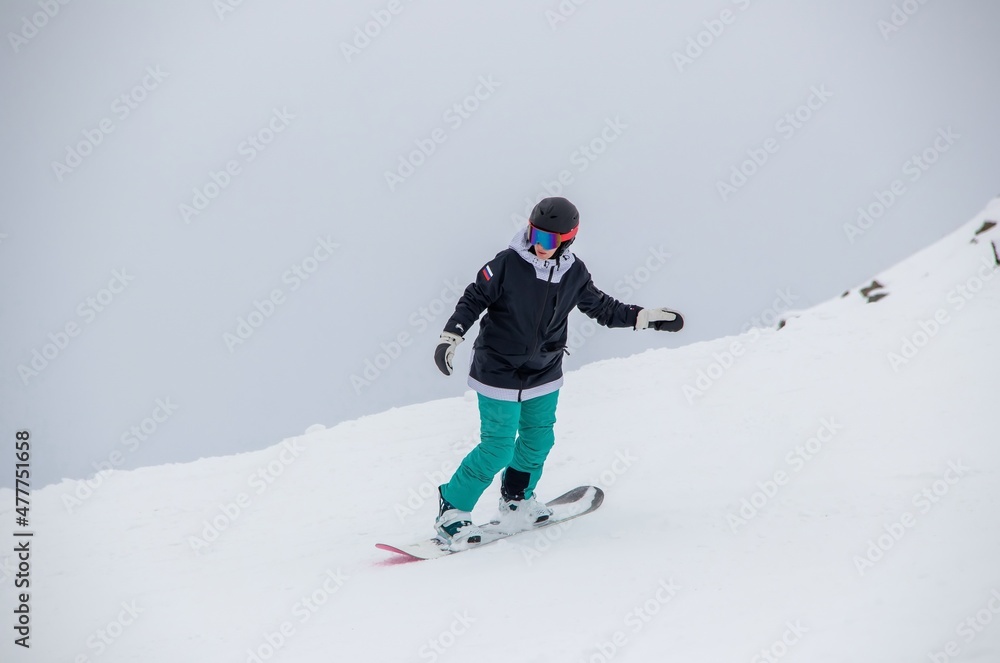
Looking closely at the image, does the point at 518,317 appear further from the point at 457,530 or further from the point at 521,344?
the point at 457,530

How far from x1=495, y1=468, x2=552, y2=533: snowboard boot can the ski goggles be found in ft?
4.39

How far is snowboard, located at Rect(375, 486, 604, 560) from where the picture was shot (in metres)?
4.07

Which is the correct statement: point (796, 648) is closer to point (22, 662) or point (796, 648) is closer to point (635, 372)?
A: point (22, 662)

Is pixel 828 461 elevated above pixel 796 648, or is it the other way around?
pixel 828 461

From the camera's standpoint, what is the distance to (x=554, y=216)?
3.83 m

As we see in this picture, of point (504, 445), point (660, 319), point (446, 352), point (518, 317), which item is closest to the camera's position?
point (446, 352)

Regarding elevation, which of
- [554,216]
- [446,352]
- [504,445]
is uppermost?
[554,216]

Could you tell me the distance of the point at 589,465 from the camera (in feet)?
18.6

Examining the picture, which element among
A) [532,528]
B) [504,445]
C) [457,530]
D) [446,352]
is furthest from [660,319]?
[457,530]

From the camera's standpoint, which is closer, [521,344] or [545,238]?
[545,238]

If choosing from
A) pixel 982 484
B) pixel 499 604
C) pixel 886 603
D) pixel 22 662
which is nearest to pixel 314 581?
pixel 499 604

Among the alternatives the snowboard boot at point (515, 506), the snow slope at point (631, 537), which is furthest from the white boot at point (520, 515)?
the snow slope at point (631, 537)

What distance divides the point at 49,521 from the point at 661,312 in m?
4.82

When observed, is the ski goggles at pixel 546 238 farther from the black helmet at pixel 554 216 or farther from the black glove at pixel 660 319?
the black glove at pixel 660 319
